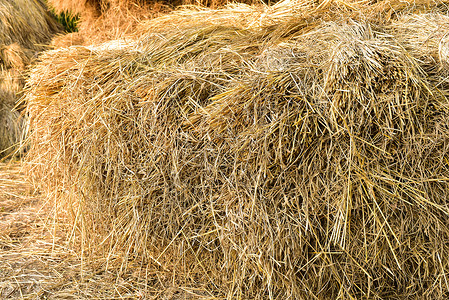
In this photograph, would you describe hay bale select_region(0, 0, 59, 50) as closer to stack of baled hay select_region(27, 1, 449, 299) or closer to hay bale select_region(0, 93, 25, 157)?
hay bale select_region(0, 93, 25, 157)

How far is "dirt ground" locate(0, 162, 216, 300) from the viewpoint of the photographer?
1.51m

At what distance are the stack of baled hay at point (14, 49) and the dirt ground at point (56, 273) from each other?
3.29 ft

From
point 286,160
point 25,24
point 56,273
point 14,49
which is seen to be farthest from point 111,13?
point 286,160

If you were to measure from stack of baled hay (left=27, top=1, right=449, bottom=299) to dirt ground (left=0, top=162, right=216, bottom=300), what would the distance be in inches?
2.7

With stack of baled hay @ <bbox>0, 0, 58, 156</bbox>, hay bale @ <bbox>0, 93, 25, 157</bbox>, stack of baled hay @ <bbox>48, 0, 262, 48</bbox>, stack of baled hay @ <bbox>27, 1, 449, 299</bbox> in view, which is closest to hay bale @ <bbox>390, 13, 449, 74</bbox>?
stack of baled hay @ <bbox>27, 1, 449, 299</bbox>

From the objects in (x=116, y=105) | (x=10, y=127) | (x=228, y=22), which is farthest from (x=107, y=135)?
(x=10, y=127)

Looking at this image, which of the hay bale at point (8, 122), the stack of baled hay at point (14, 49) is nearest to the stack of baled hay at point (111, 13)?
the stack of baled hay at point (14, 49)

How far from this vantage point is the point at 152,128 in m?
1.49

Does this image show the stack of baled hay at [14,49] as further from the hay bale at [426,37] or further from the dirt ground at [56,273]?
the hay bale at [426,37]

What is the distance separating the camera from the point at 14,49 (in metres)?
2.95

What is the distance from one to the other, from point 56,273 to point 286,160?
1.00 m

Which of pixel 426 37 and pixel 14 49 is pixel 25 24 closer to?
pixel 14 49

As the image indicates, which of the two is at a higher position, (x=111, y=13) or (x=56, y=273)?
(x=111, y=13)

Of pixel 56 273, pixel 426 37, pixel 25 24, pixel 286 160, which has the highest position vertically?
pixel 25 24
